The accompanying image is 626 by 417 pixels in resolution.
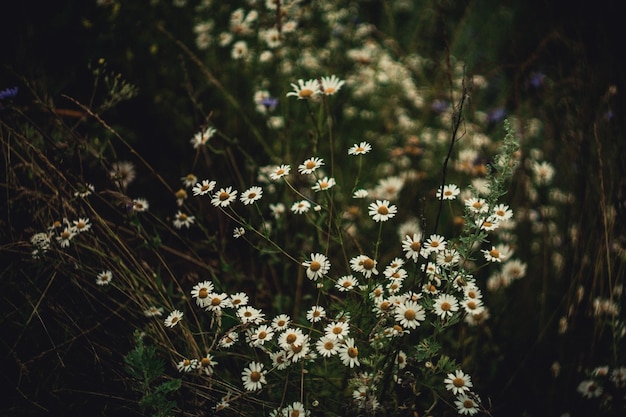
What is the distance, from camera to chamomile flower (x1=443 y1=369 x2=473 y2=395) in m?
1.10

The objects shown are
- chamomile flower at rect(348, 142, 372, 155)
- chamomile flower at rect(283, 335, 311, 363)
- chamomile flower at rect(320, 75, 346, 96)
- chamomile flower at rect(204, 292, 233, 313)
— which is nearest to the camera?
chamomile flower at rect(283, 335, 311, 363)

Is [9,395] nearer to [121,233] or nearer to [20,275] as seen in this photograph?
[20,275]

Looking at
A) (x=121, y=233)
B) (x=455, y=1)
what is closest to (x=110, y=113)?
(x=121, y=233)

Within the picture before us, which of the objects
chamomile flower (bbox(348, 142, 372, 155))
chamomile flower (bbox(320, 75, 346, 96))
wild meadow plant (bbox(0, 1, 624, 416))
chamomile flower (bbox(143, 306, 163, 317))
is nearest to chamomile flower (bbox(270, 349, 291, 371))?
wild meadow plant (bbox(0, 1, 624, 416))

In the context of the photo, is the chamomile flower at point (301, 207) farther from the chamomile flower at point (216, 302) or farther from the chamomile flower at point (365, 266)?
the chamomile flower at point (216, 302)

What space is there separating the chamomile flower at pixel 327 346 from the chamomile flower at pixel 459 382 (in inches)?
10.8

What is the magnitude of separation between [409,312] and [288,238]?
856 mm

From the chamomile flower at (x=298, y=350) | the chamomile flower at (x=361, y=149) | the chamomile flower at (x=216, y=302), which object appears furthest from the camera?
the chamomile flower at (x=361, y=149)

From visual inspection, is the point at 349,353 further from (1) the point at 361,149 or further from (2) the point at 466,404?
(1) the point at 361,149

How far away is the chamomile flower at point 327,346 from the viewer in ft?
3.61

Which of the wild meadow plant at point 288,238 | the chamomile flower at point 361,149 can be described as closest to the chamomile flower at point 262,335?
the wild meadow plant at point 288,238

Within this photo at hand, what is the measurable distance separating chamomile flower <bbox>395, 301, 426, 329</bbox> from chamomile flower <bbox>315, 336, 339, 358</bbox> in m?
0.16

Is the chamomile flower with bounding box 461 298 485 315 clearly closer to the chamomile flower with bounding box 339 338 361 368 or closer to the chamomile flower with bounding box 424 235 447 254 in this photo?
the chamomile flower with bounding box 424 235 447 254

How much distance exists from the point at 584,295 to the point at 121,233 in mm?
1726
